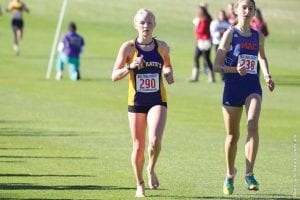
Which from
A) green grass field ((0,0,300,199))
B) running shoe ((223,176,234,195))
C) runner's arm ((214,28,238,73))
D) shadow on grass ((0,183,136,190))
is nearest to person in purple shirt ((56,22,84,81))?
green grass field ((0,0,300,199))

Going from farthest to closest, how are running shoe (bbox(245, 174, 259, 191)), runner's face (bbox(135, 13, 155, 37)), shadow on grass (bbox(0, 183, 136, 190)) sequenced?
shadow on grass (bbox(0, 183, 136, 190)) < running shoe (bbox(245, 174, 259, 191)) < runner's face (bbox(135, 13, 155, 37))

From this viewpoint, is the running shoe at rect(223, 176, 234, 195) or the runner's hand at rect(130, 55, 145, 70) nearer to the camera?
the runner's hand at rect(130, 55, 145, 70)

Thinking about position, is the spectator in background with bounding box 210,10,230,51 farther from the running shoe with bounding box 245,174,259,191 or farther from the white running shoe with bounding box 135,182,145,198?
the white running shoe with bounding box 135,182,145,198

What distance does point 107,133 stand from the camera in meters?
22.0

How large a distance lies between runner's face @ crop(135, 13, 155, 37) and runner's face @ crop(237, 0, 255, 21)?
1244 millimetres

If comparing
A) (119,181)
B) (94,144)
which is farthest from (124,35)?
(119,181)

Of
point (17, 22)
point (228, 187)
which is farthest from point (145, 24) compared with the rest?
point (17, 22)

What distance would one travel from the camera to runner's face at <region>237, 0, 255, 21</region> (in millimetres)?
13969

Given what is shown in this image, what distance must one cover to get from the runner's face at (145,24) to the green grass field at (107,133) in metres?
1.88

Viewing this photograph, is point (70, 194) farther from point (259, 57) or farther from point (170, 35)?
point (170, 35)

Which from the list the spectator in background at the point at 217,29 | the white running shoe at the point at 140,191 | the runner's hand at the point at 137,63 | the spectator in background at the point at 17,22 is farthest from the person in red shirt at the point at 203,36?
the runner's hand at the point at 137,63

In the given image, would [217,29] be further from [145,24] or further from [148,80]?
[145,24]

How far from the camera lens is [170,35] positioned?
56.0 m

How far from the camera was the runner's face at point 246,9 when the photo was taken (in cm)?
1397
